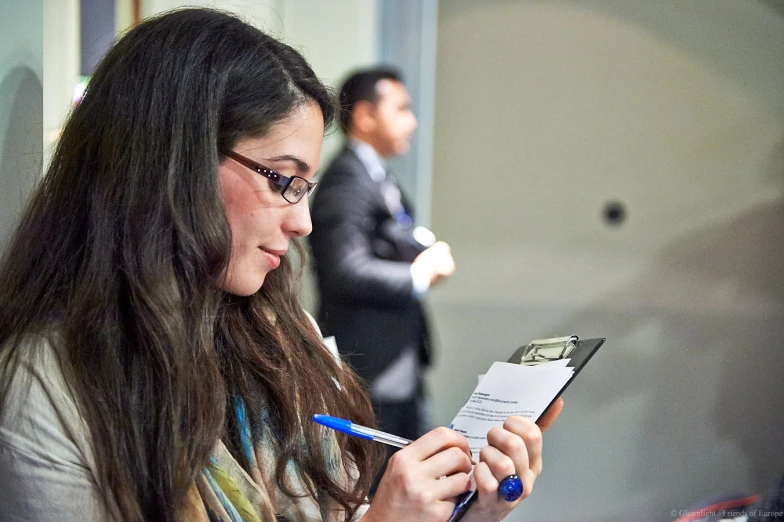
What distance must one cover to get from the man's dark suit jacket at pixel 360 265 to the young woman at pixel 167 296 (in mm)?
1112

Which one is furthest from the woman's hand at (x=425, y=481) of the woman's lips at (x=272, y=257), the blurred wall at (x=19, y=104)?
the blurred wall at (x=19, y=104)

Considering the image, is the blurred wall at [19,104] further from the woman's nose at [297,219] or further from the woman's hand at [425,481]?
the woman's hand at [425,481]

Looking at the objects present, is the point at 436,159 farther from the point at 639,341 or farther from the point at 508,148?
the point at 639,341

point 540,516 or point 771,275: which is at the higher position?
point 771,275

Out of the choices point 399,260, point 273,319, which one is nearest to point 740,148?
point 399,260

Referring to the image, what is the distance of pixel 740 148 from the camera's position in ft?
8.27

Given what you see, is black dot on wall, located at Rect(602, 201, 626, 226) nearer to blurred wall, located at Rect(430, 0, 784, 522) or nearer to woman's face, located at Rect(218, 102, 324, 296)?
blurred wall, located at Rect(430, 0, 784, 522)

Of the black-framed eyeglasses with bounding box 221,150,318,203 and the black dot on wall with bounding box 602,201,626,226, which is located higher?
the black-framed eyeglasses with bounding box 221,150,318,203

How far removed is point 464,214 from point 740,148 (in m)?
0.89

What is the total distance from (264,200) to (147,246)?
Answer: 16cm

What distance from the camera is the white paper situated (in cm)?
96

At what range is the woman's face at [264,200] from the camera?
992 millimetres

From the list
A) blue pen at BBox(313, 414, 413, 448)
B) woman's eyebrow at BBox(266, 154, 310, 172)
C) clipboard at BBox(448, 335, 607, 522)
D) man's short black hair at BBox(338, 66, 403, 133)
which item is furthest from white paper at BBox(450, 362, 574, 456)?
man's short black hair at BBox(338, 66, 403, 133)

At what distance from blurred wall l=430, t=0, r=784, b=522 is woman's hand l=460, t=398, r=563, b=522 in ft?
5.16
